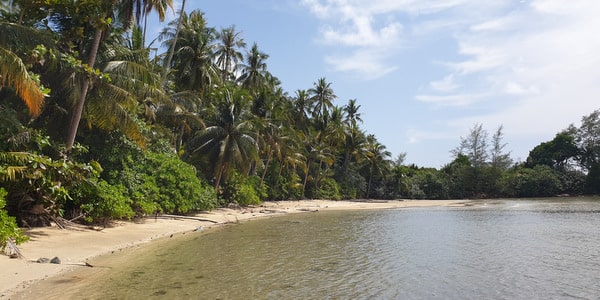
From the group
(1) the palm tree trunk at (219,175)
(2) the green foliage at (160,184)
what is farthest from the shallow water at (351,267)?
(1) the palm tree trunk at (219,175)

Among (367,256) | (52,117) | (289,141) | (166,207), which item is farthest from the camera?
(289,141)

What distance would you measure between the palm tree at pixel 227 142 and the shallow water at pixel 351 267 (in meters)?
8.50

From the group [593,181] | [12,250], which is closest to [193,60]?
[12,250]

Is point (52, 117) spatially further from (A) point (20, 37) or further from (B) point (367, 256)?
(B) point (367, 256)

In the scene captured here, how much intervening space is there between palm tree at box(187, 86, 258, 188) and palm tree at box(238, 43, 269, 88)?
51.6 feet

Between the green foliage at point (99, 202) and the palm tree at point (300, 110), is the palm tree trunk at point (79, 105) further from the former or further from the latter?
the palm tree at point (300, 110)

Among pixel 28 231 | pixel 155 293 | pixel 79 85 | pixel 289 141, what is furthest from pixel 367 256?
pixel 289 141

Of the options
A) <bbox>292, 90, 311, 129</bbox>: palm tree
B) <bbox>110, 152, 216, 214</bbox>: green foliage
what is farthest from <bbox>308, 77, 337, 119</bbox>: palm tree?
<bbox>110, 152, 216, 214</bbox>: green foliage

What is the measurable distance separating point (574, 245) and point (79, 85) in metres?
19.7

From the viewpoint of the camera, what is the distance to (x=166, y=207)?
19.9 m

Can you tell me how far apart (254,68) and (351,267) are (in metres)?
35.2

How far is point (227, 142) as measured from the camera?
1056 inches

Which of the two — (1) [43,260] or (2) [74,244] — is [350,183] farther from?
(1) [43,260]

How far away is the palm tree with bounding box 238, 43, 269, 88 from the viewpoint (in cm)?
4378
